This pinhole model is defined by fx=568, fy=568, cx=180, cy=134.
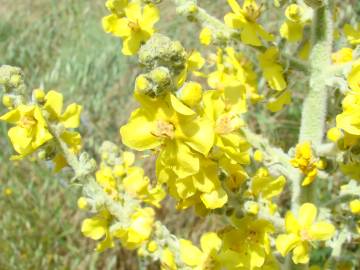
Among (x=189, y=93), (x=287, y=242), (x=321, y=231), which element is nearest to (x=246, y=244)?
(x=287, y=242)

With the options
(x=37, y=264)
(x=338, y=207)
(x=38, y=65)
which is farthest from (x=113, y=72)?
(x=338, y=207)

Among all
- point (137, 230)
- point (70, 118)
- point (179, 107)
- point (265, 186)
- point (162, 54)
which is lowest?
point (137, 230)

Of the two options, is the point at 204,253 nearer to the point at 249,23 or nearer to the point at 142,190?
the point at 142,190

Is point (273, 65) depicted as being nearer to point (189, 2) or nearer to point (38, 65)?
point (189, 2)

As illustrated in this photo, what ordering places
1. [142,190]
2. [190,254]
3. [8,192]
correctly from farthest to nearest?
[8,192]
[142,190]
[190,254]

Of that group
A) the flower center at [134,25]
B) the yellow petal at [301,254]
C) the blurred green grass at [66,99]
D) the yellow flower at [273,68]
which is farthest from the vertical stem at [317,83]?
the blurred green grass at [66,99]

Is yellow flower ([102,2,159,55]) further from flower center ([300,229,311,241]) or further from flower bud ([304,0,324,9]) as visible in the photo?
flower center ([300,229,311,241])

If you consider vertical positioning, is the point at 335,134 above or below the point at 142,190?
above

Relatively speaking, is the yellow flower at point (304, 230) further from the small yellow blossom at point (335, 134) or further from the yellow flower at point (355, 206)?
the small yellow blossom at point (335, 134)
